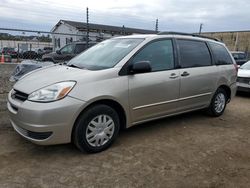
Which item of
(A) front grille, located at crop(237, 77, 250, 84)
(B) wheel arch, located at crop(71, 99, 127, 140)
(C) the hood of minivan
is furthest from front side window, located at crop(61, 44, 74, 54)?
(B) wheel arch, located at crop(71, 99, 127, 140)

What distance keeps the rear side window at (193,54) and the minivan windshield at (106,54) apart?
94 cm

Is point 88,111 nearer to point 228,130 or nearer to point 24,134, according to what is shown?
point 24,134

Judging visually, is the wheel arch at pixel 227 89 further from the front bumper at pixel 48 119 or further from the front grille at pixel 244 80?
the front bumper at pixel 48 119

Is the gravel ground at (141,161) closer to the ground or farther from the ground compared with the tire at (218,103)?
closer to the ground

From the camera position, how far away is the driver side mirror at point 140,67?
3943 millimetres

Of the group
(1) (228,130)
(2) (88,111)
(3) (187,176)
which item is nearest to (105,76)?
(2) (88,111)

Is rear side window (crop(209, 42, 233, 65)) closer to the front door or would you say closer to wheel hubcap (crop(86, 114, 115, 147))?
the front door

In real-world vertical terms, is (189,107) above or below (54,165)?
above

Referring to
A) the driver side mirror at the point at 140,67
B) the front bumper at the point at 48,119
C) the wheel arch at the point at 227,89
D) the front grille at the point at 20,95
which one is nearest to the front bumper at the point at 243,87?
the wheel arch at the point at 227,89

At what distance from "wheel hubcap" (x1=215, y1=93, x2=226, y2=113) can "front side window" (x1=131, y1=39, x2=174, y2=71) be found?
68.0 inches

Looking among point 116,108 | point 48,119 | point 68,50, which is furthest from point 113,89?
point 68,50

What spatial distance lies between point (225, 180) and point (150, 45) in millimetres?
2345

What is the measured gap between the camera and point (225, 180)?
126 inches

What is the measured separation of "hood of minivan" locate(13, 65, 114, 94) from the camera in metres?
3.57
